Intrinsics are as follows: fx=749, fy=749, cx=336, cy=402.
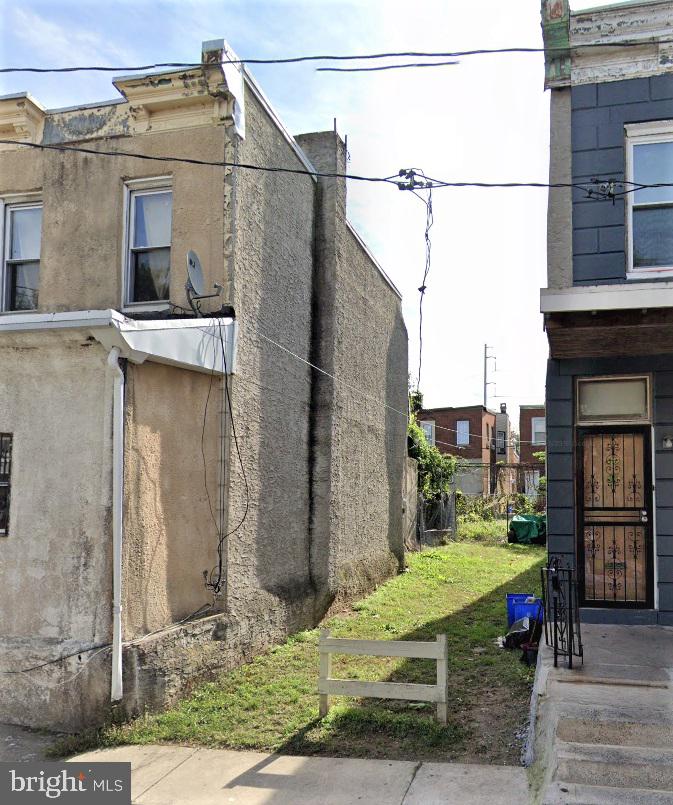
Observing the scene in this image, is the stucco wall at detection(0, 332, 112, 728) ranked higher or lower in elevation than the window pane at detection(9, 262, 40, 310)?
lower

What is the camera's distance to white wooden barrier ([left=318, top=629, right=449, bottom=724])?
704 cm

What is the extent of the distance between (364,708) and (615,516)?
3.90 m

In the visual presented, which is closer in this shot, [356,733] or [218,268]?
[356,733]

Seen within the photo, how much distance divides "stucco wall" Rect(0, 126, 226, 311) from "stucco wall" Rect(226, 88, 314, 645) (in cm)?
36

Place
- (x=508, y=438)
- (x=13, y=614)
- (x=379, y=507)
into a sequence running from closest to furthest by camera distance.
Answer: (x=13, y=614) → (x=379, y=507) → (x=508, y=438)

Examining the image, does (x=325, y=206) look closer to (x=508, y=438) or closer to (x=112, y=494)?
(x=112, y=494)

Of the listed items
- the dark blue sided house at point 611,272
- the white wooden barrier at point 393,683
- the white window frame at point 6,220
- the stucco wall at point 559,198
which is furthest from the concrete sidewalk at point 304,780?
the white window frame at point 6,220

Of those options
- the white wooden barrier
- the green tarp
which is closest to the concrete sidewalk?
the white wooden barrier

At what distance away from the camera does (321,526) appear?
12398 mm

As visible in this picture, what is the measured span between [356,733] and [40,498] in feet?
12.8

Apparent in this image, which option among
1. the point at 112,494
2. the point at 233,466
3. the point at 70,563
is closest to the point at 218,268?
the point at 233,466

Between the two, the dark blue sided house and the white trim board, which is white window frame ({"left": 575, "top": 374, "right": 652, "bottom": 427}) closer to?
the dark blue sided house

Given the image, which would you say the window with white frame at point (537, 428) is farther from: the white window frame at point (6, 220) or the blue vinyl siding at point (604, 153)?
the white window frame at point (6, 220)

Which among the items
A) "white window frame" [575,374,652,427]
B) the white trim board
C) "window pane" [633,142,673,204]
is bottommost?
"white window frame" [575,374,652,427]
